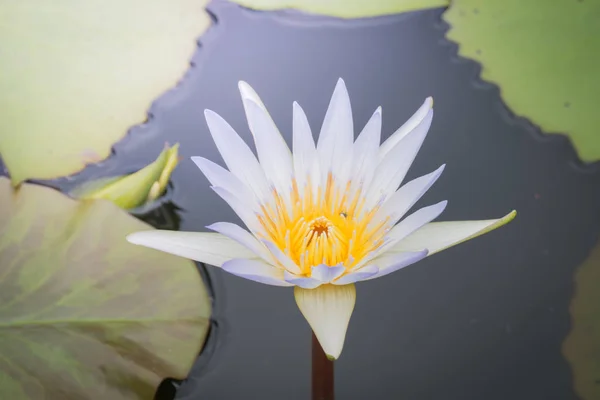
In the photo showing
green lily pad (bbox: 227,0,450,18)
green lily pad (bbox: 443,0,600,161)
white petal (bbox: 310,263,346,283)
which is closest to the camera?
white petal (bbox: 310,263,346,283)

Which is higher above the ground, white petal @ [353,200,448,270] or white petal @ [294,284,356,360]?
white petal @ [353,200,448,270]

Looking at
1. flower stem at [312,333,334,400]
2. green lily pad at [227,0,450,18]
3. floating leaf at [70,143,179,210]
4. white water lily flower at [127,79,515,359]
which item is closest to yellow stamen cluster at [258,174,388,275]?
white water lily flower at [127,79,515,359]

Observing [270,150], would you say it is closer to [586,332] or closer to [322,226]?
[322,226]

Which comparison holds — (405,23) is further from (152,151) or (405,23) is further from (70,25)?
(70,25)

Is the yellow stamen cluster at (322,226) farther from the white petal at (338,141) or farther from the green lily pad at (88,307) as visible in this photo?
the green lily pad at (88,307)

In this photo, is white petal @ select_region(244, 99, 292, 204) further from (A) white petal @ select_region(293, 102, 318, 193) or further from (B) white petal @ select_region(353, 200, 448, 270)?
(B) white petal @ select_region(353, 200, 448, 270)

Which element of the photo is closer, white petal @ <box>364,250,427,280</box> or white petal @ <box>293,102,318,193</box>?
white petal @ <box>364,250,427,280</box>

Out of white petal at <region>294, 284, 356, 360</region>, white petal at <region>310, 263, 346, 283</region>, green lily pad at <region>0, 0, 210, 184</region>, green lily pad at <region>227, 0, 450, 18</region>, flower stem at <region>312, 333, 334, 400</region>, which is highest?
green lily pad at <region>227, 0, 450, 18</region>
